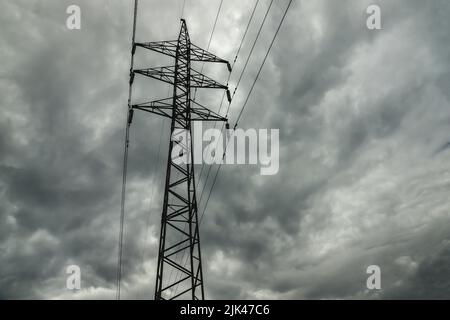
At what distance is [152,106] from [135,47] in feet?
15.7

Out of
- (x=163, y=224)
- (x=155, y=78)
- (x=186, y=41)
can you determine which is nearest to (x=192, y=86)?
(x=155, y=78)

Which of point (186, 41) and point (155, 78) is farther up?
point (186, 41)

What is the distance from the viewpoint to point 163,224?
1527 centimetres
